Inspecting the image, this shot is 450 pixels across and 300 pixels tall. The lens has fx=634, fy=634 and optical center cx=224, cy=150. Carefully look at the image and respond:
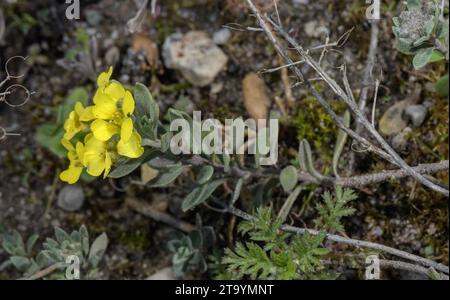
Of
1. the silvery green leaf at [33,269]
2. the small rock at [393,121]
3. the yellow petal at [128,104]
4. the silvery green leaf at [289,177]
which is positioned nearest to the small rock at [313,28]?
the small rock at [393,121]

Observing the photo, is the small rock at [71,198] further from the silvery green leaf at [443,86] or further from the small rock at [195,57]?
the silvery green leaf at [443,86]

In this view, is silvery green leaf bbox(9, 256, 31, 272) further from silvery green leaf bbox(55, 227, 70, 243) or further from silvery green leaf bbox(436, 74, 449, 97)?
silvery green leaf bbox(436, 74, 449, 97)

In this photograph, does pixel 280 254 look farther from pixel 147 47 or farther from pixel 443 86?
pixel 147 47

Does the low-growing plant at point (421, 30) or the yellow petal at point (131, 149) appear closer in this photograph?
the yellow petal at point (131, 149)

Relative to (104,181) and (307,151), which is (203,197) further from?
(104,181)

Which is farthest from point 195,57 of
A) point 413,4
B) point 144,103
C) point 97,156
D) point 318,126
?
point 413,4

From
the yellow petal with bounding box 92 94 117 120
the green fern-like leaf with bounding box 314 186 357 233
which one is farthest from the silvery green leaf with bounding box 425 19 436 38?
the yellow petal with bounding box 92 94 117 120

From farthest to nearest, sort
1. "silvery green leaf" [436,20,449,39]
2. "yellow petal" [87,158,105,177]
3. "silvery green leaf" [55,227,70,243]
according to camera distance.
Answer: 1. "silvery green leaf" [55,227,70,243]
2. "silvery green leaf" [436,20,449,39]
3. "yellow petal" [87,158,105,177]
